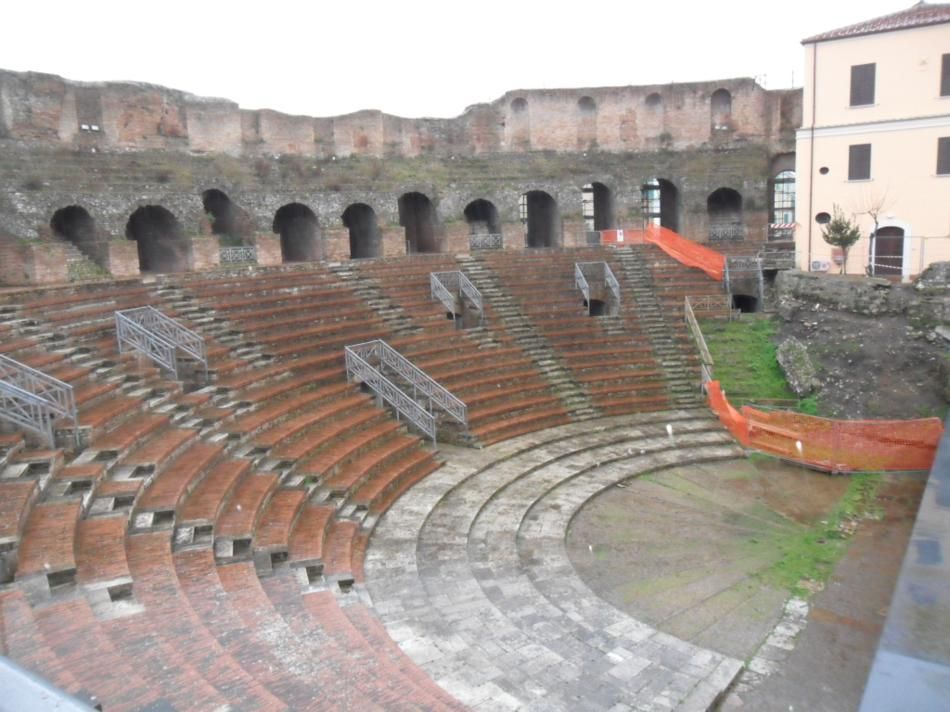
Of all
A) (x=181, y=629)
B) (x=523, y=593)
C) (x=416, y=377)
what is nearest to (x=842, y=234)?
(x=416, y=377)

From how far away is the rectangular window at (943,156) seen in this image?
714 inches

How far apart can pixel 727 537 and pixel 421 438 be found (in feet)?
18.3

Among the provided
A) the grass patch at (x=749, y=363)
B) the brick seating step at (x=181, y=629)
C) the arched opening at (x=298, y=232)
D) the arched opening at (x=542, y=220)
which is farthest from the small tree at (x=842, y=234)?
the brick seating step at (x=181, y=629)

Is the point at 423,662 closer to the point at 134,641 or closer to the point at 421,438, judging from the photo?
the point at 134,641

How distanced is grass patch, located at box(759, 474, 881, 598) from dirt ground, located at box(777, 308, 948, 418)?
304cm

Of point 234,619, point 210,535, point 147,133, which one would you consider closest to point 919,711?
point 234,619

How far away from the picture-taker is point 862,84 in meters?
18.8

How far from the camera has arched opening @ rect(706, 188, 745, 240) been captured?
24438 millimetres

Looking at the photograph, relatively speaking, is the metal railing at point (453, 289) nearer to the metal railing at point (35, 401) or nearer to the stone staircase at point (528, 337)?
the stone staircase at point (528, 337)

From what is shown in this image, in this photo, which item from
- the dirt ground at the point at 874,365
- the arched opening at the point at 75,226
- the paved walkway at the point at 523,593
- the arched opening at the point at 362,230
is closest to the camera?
the paved walkway at the point at 523,593

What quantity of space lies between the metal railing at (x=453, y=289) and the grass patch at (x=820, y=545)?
9072mm

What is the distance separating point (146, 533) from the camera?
7.18 meters

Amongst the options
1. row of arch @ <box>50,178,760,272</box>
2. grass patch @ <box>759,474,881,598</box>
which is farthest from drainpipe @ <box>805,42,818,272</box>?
grass patch @ <box>759,474,881,598</box>

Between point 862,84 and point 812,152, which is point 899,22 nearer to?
point 862,84
